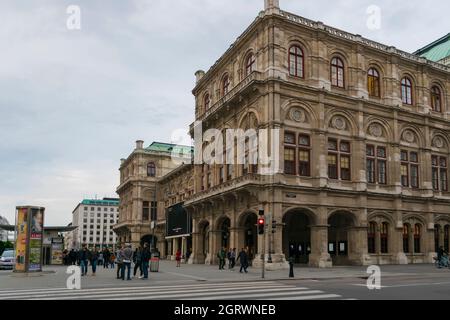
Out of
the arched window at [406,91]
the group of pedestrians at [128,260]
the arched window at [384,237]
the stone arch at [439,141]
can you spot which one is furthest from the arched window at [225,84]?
the group of pedestrians at [128,260]

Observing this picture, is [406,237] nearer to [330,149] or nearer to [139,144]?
[330,149]

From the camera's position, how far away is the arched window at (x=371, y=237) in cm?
4038

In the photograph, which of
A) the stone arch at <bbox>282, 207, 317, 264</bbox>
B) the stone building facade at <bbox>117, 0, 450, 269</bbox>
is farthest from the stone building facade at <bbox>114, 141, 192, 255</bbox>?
the stone arch at <bbox>282, 207, 317, 264</bbox>

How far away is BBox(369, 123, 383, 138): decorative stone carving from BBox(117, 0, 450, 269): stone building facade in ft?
0.32

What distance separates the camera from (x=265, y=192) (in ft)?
117

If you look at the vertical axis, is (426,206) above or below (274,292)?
above

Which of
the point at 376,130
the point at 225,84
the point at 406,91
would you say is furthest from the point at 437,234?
the point at 225,84

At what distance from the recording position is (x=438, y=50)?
5566cm

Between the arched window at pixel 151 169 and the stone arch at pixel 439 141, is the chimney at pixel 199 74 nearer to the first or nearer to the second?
the stone arch at pixel 439 141

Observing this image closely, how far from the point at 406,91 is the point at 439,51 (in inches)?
530
